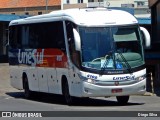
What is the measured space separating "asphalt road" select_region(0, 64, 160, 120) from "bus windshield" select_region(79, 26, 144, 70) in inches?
59.7

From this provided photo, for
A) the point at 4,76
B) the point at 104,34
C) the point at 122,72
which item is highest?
the point at 104,34

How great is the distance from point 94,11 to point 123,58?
220 cm

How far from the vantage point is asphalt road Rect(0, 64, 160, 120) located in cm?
1897

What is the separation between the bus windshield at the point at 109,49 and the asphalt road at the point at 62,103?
4.98ft

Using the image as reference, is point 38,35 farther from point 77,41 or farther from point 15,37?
point 77,41

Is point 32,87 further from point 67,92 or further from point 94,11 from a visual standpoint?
point 94,11

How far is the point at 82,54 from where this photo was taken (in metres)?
20.0

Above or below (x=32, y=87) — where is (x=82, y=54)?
above

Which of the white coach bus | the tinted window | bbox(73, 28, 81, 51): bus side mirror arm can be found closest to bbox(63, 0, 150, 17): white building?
the tinted window

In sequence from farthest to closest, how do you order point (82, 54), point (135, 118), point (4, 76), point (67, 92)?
1. point (4, 76)
2. point (67, 92)
3. point (82, 54)
4. point (135, 118)

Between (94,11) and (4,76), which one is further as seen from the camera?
(4,76)

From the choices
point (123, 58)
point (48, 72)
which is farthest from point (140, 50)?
point (48, 72)

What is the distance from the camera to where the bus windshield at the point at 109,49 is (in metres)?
20.0

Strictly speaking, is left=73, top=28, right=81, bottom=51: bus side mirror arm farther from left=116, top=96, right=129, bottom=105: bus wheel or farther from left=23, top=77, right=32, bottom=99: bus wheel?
left=23, top=77, right=32, bottom=99: bus wheel
